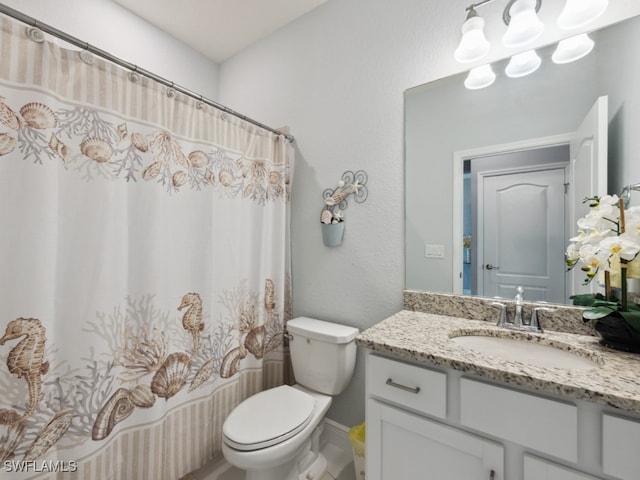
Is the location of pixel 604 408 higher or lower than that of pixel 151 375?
higher

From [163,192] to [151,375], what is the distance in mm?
786

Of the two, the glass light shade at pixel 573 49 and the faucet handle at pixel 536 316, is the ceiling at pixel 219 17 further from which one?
the faucet handle at pixel 536 316

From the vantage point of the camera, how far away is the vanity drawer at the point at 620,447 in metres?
0.60

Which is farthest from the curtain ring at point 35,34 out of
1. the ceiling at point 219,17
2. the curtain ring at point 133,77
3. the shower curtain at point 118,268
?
the ceiling at point 219,17

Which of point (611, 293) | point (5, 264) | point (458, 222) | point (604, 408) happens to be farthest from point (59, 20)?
point (611, 293)

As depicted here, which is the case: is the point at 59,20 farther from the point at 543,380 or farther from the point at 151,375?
the point at 543,380

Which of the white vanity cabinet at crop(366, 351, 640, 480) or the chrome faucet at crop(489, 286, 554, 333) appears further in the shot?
the chrome faucet at crop(489, 286, 554, 333)

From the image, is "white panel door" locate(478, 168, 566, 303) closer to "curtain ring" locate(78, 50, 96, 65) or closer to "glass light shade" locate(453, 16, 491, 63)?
"glass light shade" locate(453, 16, 491, 63)

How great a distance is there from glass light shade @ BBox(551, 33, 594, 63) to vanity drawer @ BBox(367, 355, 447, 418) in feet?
4.17

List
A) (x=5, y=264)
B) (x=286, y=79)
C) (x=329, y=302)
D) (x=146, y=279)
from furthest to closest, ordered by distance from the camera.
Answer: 1. (x=286, y=79)
2. (x=329, y=302)
3. (x=146, y=279)
4. (x=5, y=264)

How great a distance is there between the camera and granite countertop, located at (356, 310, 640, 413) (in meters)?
0.65

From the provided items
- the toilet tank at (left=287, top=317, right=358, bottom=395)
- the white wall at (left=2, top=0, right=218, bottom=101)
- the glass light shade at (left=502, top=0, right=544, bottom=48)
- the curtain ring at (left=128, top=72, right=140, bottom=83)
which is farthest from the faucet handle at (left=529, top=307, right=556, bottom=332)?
the white wall at (left=2, top=0, right=218, bottom=101)

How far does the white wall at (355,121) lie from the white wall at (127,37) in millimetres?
648

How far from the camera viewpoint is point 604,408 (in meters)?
0.64
